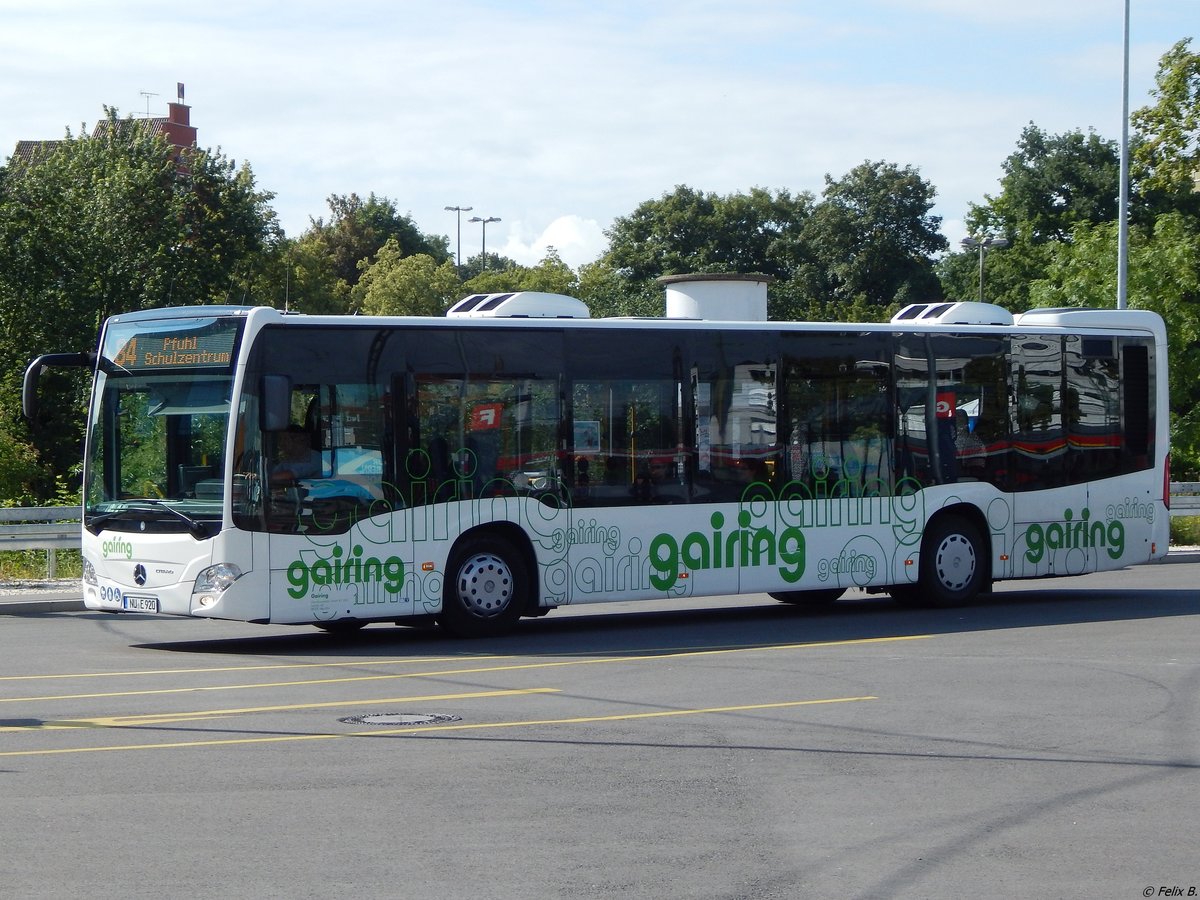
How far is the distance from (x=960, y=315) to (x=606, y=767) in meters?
11.1

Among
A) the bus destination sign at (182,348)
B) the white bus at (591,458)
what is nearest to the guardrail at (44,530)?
the white bus at (591,458)

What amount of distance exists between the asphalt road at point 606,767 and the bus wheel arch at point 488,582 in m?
0.31

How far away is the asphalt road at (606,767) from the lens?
6.26 metres

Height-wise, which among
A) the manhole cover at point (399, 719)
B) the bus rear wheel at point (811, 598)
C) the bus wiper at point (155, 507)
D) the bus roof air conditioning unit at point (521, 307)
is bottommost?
the bus rear wheel at point (811, 598)

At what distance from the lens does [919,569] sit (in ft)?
56.6

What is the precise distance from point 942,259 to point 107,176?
47776 millimetres

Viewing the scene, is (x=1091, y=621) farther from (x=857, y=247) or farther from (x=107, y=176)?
(x=857, y=247)

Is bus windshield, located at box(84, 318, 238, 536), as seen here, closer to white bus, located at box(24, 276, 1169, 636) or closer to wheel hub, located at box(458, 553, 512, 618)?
white bus, located at box(24, 276, 1169, 636)

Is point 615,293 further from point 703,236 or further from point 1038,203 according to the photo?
point 1038,203

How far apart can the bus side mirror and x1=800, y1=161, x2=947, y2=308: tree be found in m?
68.2

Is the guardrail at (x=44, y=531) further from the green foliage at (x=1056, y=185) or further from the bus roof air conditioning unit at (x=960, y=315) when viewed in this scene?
the green foliage at (x=1056, y=185)

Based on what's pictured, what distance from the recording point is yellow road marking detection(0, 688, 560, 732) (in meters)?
9.64

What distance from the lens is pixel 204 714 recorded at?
33.4 ft

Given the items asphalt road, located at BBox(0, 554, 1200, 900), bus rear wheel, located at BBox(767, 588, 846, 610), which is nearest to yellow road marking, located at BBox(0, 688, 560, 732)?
asphalt road, located at BBox(0, 554, 1200, 900)
